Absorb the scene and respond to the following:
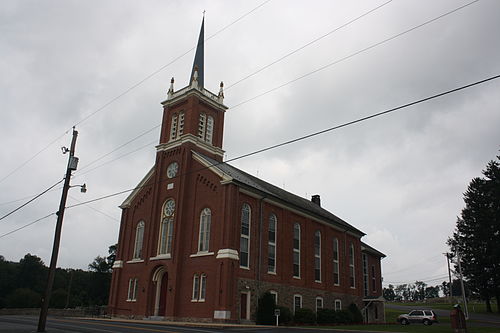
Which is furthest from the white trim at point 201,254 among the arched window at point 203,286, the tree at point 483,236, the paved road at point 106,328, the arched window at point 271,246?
the tree at point 483,236

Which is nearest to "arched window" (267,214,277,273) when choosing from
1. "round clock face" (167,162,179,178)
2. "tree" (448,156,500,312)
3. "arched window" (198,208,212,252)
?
"arched window" (198,208,212,252)

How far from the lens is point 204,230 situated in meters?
35.3

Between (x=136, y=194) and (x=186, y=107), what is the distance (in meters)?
9.96

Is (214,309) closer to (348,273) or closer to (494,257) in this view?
(348,273)

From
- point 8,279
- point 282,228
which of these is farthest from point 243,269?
point 8,279

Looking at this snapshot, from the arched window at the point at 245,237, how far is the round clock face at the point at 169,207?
672cm

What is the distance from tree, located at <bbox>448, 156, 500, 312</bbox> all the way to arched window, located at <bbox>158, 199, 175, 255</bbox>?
35.7 m

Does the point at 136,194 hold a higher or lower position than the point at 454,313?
higher

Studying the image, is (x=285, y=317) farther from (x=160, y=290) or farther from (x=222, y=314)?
(x=160, y=290)

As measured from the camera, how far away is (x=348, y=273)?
161 ft

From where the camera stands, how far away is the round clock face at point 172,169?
130 feet

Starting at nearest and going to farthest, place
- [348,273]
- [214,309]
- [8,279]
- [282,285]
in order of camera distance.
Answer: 1. [214,309]
2. [282,285]
3. [348,273]
4. [8,279]

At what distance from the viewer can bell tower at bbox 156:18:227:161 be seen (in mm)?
40469

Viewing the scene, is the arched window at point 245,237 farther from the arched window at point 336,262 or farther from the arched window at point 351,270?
the arched window at point 351,270
